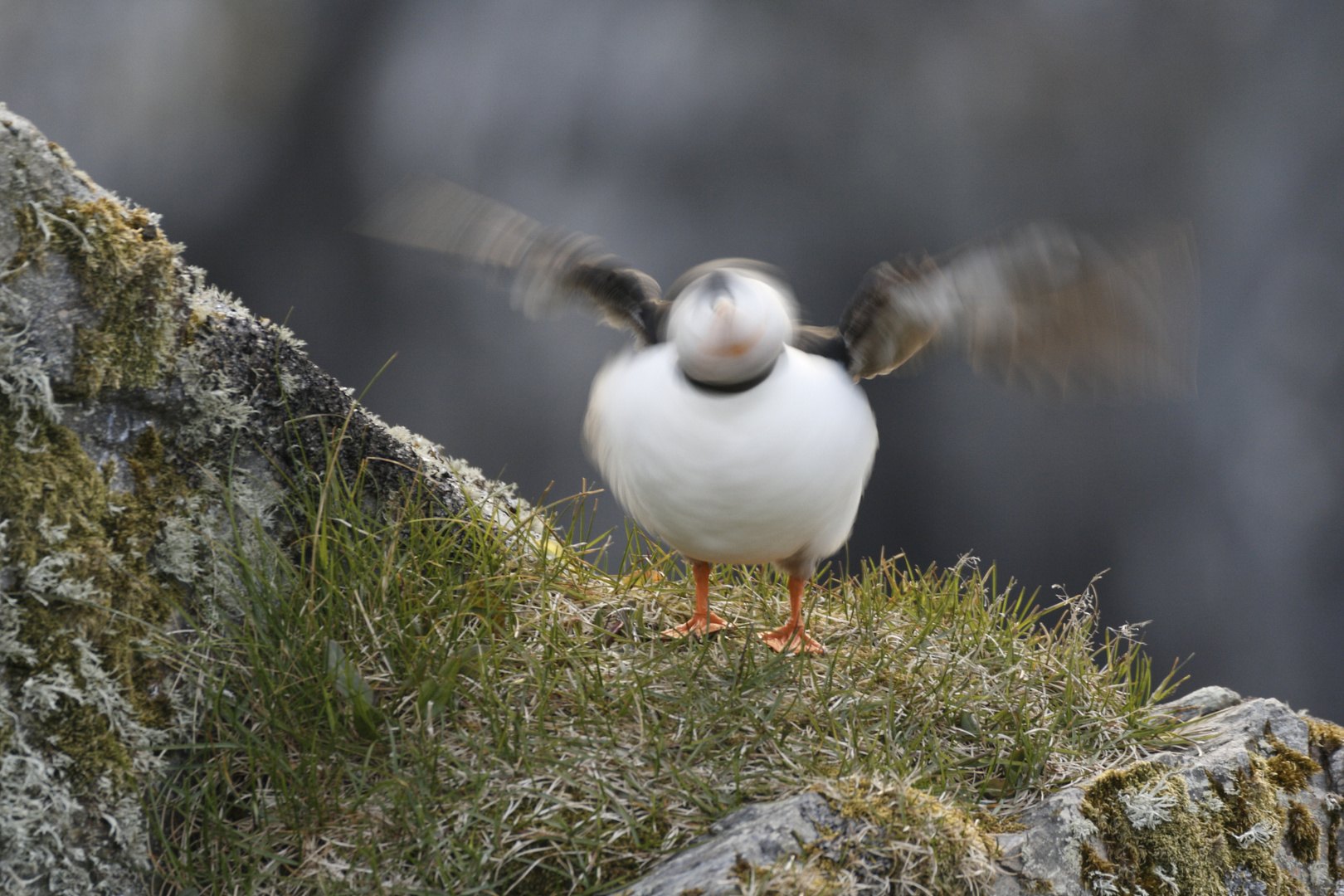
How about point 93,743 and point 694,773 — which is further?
point 694,773

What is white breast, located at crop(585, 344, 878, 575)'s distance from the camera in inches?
93.1

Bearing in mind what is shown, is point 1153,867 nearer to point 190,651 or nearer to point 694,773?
point 694,773

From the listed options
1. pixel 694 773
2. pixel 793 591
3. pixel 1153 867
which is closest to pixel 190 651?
pixel 694 773

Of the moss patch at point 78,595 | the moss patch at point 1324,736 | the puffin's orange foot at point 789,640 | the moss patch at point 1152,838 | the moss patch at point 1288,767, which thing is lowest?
the moss patch at point 78,595

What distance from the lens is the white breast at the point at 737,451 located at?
237cm

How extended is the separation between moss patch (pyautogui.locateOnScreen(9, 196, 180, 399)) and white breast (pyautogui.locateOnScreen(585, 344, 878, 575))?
46.0 inches

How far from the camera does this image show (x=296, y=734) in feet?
7.41

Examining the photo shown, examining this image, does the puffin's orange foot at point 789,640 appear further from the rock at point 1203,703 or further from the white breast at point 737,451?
the rock at point 1203,703

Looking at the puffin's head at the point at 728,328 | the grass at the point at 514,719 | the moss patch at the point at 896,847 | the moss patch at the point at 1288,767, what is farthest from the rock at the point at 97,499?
the moss patch at the point at 1288,767

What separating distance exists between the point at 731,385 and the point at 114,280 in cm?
154

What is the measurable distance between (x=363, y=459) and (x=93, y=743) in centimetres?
100

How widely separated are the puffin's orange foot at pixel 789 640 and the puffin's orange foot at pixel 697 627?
0.15 m

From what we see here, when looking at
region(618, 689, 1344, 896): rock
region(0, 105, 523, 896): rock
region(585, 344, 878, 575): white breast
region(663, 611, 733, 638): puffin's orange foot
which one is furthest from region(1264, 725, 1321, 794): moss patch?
region(0, 105, 523, 896): rock

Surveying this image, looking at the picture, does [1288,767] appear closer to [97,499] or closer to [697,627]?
[697,627]
